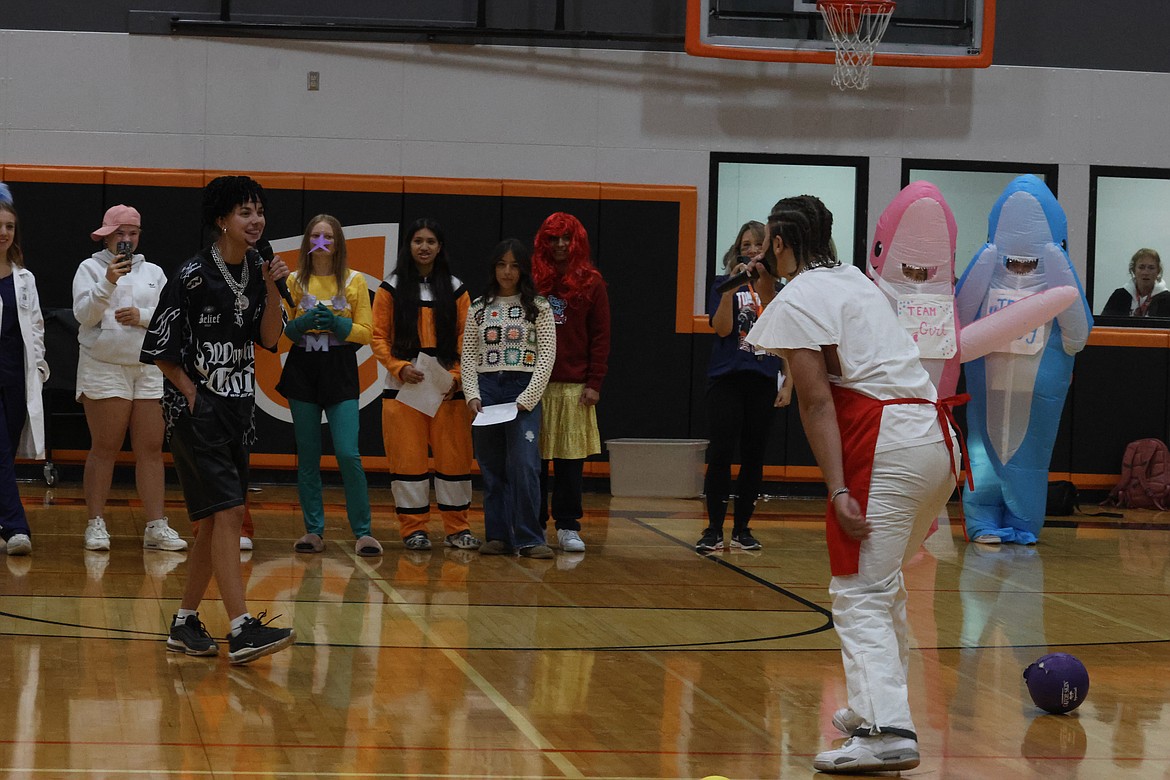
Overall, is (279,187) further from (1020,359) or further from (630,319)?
(1020,359)

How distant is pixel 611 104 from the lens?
11.1m

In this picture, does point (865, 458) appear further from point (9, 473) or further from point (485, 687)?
point (9, 473)

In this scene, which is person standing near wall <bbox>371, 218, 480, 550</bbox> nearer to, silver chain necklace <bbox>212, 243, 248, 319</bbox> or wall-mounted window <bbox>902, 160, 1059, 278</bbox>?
silver chain necklace <bbox>212, 243, 248, 319</bbox>

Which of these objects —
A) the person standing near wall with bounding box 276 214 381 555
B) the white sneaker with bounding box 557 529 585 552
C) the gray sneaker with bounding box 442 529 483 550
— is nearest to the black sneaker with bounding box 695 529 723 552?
the white sneaker with bounding box 557 529 585 552

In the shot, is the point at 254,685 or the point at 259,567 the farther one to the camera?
the point at 259,567

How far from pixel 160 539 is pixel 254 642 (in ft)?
9.15

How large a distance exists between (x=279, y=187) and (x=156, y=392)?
3.70m

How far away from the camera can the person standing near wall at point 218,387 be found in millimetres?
5090

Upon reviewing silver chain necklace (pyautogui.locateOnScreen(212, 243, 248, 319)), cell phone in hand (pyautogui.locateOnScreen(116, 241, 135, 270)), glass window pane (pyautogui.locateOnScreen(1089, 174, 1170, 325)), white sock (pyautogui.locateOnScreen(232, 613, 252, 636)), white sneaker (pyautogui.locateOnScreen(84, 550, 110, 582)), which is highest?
glass window pane (pyautogui.locateOnScreen(1089, 174, 1170, 325))

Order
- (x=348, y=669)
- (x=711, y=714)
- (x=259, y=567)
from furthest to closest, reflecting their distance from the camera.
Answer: (x=259, y=567) → (x=348, y=669) → (x=711, y=714)

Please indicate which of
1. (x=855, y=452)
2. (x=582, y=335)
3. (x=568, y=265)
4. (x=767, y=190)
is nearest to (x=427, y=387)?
(x=582, y=335)

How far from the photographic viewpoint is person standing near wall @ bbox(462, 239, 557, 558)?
24.8 feet

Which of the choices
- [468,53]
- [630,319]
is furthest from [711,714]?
[468,53]

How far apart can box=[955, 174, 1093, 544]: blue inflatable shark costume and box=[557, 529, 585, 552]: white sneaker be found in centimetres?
264
